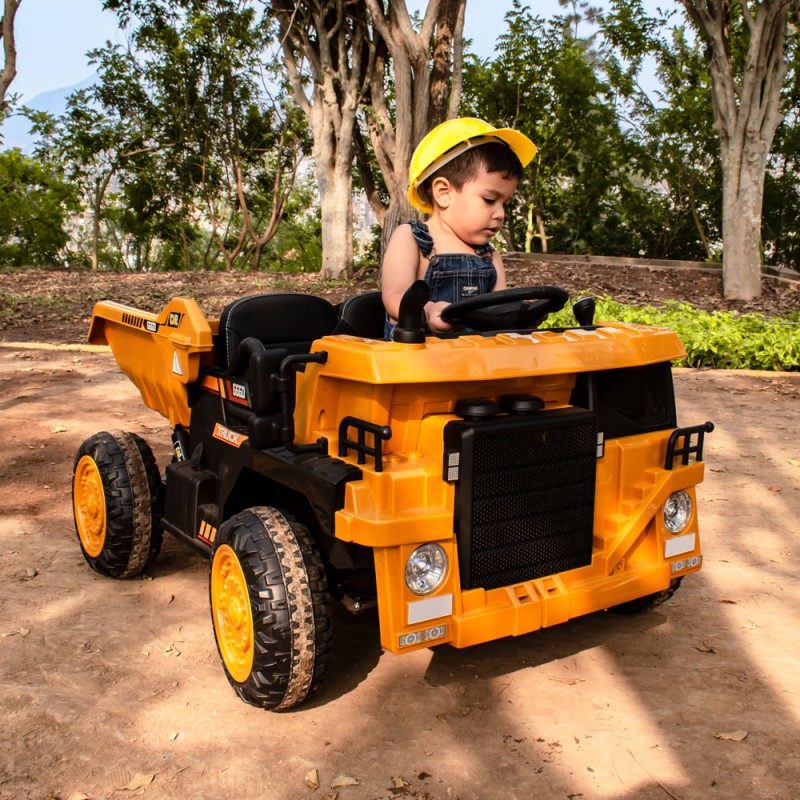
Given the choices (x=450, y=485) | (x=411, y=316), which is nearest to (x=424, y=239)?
(x=411, y=316)

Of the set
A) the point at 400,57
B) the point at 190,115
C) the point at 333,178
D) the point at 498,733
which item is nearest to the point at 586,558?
the point at 498,733

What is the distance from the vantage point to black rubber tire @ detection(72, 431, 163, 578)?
3.49m

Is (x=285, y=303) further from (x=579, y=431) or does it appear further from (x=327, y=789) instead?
(x=327, y=789)

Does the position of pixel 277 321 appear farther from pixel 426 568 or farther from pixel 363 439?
pixel 426 568

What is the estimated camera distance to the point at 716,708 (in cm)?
268

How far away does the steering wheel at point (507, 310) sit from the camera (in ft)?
8.41

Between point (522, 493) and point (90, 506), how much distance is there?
6.79ft

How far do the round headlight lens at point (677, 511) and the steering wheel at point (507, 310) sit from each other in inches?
29.3

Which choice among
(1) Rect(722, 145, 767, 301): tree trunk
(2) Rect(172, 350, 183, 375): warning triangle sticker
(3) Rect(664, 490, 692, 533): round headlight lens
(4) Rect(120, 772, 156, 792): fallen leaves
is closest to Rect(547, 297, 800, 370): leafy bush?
(1) Rect(722, 145, 767, 301): tree trunk

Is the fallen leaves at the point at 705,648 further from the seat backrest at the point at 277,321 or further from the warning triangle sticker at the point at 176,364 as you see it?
the warning triangle sticker at the point at 176,364

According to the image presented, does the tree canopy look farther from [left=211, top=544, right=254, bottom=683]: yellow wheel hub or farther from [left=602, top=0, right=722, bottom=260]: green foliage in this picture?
[left=211, top=544, right=254, bottom=683]: yellow wheel hub

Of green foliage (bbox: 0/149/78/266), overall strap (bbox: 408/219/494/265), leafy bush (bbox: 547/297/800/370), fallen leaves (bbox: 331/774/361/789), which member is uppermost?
green foliage (bbox: 0/149/78/266)

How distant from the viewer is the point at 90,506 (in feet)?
12.2

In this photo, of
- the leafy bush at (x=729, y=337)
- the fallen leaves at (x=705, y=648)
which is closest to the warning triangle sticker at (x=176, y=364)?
the fallen leaves at (x=705, y=648)
